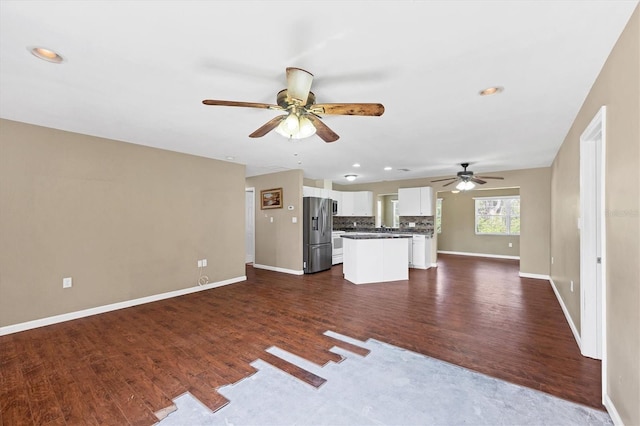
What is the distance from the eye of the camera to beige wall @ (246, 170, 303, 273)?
638 centimetres

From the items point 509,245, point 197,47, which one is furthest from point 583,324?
point 509,245

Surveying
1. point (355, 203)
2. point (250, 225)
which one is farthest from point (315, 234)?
point (355, 203)

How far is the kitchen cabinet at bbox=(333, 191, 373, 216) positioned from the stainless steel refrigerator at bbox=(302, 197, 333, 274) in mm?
1649

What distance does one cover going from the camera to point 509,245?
8742mm

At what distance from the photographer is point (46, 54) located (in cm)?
192

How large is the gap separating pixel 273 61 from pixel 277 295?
3698mm

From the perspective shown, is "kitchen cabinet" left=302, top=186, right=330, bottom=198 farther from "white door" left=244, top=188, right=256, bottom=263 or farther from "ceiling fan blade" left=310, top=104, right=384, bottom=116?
"ceiling fan blade" left=310, top=104, right=384, bottom=116

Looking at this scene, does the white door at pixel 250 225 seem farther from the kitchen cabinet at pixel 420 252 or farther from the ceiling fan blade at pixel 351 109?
the ceiling fan blade at pixel 351 109

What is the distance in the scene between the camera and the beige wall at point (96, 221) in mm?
3250

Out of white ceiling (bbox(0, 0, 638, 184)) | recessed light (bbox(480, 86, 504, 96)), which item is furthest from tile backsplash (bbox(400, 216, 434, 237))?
recessed light (bbox(480, 86, 504, 96))

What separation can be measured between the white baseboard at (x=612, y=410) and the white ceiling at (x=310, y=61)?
231 centimetres

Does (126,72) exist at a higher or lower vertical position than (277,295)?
higher

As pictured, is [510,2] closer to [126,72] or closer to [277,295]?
[126,72]

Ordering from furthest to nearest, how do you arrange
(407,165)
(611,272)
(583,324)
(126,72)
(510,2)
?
(407,165)
(583,324)
(126,72)
(611,272)
(510,2)
